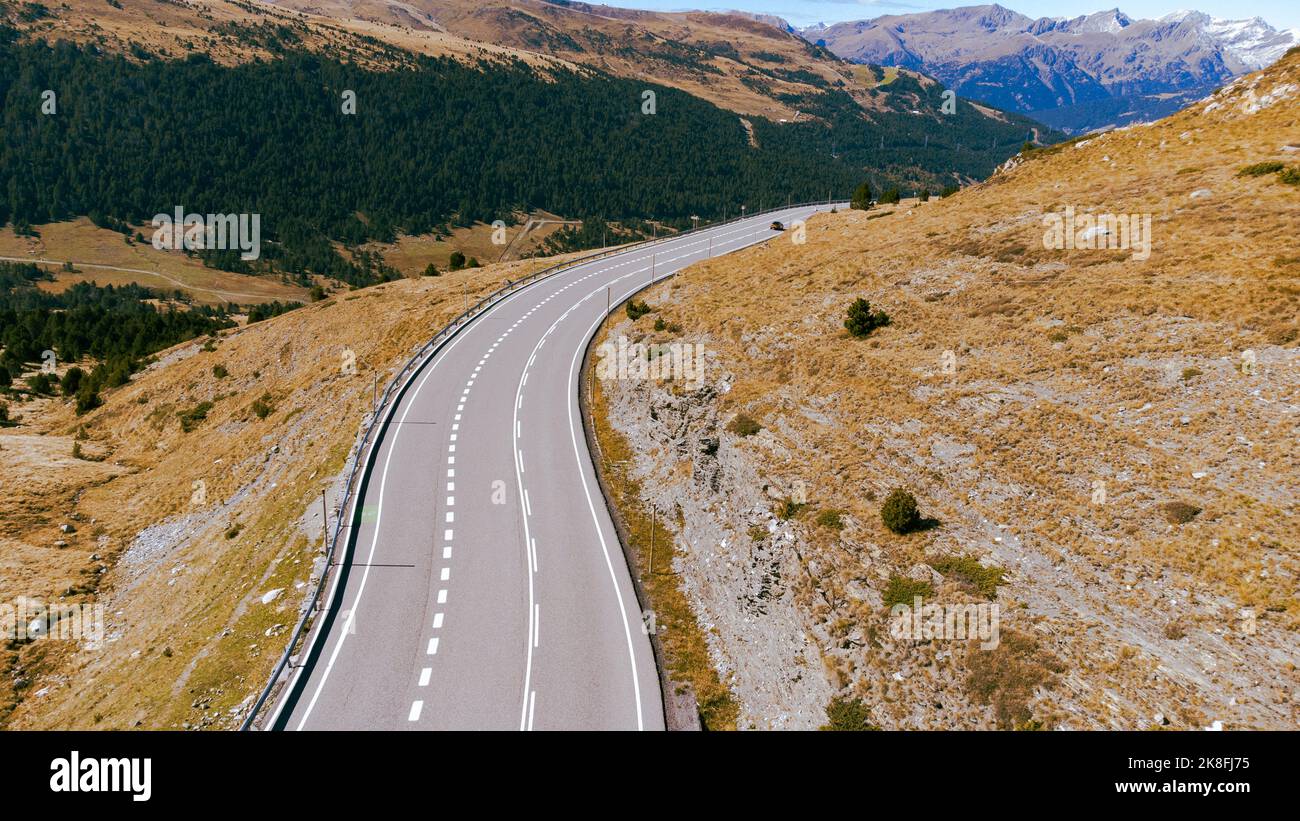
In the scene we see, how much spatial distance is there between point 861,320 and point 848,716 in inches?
1042

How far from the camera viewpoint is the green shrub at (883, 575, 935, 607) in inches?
885

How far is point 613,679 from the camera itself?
72.2ft

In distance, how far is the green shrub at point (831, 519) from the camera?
26683 millimetres

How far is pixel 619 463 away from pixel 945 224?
36924mm

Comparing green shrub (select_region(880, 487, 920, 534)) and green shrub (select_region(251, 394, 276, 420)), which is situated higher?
green shrub (select_region(251, 394, 276, 420))

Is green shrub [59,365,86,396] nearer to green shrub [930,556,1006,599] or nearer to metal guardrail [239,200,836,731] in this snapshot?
metal guardrail [239,200,836,731]

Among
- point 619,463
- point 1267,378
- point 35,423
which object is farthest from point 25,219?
point 1267,378

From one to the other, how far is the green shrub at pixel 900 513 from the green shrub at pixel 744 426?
10186 millimetres

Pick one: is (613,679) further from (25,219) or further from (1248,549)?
(25,219)

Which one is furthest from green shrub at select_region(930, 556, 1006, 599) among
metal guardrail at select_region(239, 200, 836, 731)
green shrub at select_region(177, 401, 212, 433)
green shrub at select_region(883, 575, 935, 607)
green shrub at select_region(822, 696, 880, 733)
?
green shrub at select_region(177, 401, 212, 433)

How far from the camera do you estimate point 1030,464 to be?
26.5 metres

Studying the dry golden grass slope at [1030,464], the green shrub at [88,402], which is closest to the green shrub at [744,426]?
the dry golden grass slope at [1030,464]

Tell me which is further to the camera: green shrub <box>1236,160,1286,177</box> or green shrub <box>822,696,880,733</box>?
green shrub <box>1236,160,1286,177</box>

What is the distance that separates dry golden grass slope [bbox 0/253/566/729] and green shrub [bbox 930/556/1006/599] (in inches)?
943
